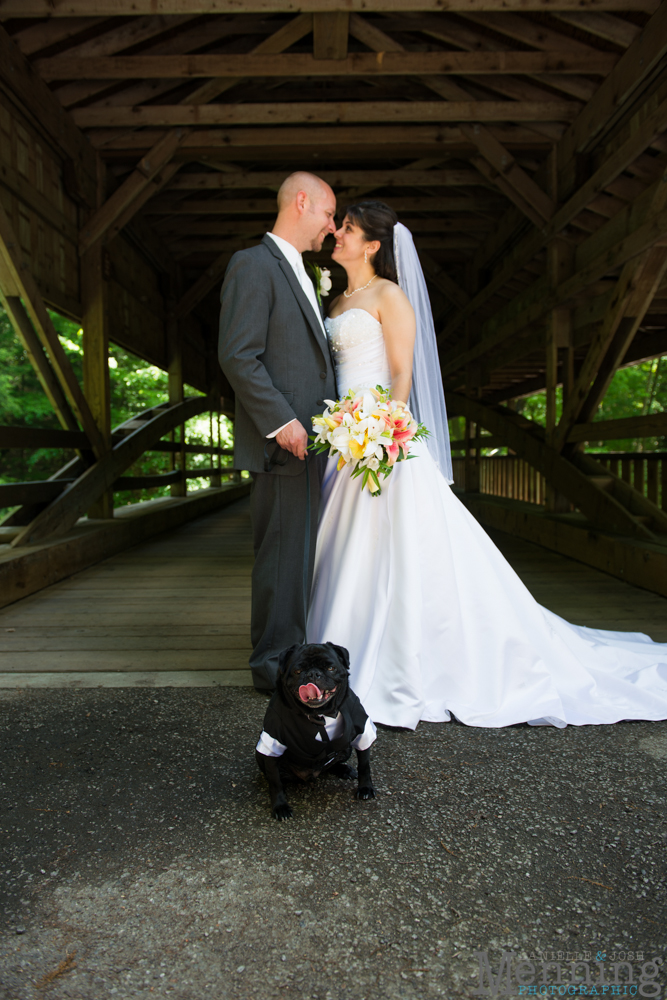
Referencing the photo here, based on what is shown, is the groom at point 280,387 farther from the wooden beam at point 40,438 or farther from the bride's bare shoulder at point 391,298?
the wooden beam at point 40,438

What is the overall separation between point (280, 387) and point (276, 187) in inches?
209

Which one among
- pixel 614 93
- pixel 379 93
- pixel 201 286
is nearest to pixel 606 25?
pixel 614 93

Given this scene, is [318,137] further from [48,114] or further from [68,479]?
[68,479]

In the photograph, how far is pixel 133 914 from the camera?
1235 mm

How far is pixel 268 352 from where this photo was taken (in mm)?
2307

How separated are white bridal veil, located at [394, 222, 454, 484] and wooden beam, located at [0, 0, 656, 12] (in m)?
2.06

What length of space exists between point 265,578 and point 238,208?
6.25m

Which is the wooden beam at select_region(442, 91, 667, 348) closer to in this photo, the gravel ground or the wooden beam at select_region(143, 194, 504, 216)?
the wooden beam at select_region(143, 194, 504, 216)

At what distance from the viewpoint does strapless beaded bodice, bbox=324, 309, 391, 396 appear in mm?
2506

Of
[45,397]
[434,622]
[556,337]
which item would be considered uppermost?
[45,397]

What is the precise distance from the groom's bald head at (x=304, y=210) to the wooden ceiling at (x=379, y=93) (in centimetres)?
223

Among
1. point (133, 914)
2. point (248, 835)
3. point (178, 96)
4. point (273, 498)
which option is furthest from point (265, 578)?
point (178, 96)

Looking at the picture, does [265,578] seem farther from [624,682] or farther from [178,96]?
[178,96]

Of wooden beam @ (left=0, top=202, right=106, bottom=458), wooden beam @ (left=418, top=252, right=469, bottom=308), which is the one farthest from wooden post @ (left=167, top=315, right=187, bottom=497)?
wooden beam @ (left=418, top=252, right=469, bottom=308)
